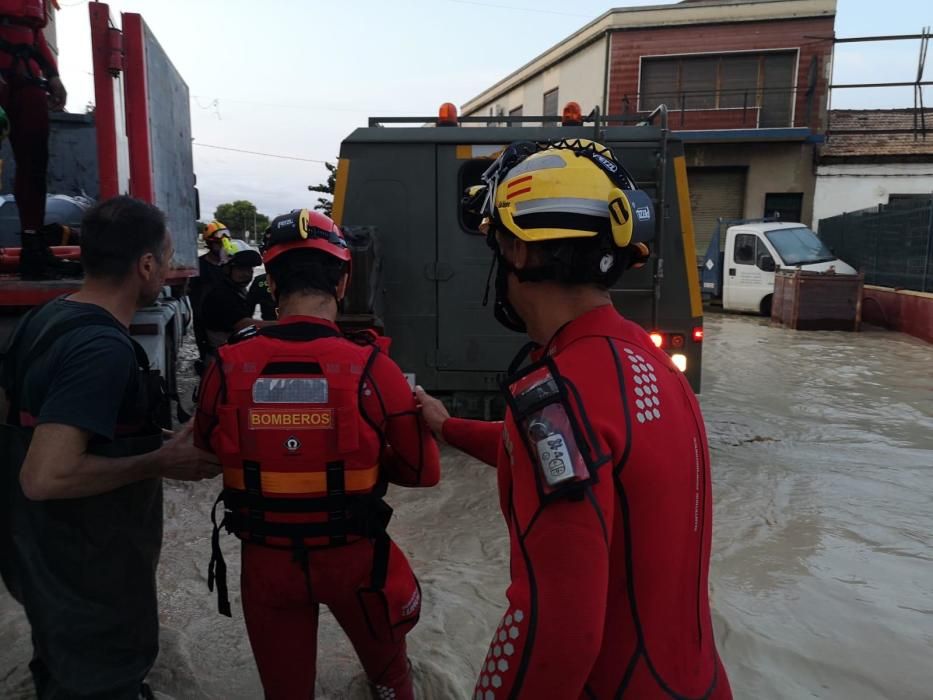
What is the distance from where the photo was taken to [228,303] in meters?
6.49

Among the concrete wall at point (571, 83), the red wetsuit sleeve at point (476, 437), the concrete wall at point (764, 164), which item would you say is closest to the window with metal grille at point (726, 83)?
the concrete wall at point (764, 164)

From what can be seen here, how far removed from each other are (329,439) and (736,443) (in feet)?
18.6

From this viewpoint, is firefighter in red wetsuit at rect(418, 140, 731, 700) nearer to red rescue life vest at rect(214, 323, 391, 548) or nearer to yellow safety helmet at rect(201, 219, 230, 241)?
red rescue life vest at rect(214, 323, 391, 548)

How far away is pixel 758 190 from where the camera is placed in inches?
853

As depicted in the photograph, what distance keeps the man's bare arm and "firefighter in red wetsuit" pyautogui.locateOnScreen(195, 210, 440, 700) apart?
0.15 metres

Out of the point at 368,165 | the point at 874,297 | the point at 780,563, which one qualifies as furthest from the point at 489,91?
the point at 780,563

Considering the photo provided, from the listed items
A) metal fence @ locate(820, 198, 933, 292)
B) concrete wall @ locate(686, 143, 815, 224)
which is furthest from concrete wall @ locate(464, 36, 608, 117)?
metal fence @ locate(820, 198, 933, 292)

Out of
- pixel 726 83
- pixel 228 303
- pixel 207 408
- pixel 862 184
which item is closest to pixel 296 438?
pixel 207 408

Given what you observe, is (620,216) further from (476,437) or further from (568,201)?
(476,437)

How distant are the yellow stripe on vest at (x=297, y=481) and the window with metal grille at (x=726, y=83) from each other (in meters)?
22.5

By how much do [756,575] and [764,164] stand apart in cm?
2022

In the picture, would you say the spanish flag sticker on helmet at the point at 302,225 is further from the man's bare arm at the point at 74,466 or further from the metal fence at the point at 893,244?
the metal fence at the point at 893,244

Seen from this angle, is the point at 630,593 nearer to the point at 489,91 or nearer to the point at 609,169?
the point at 609,169

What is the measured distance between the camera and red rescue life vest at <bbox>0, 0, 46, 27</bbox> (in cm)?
393
